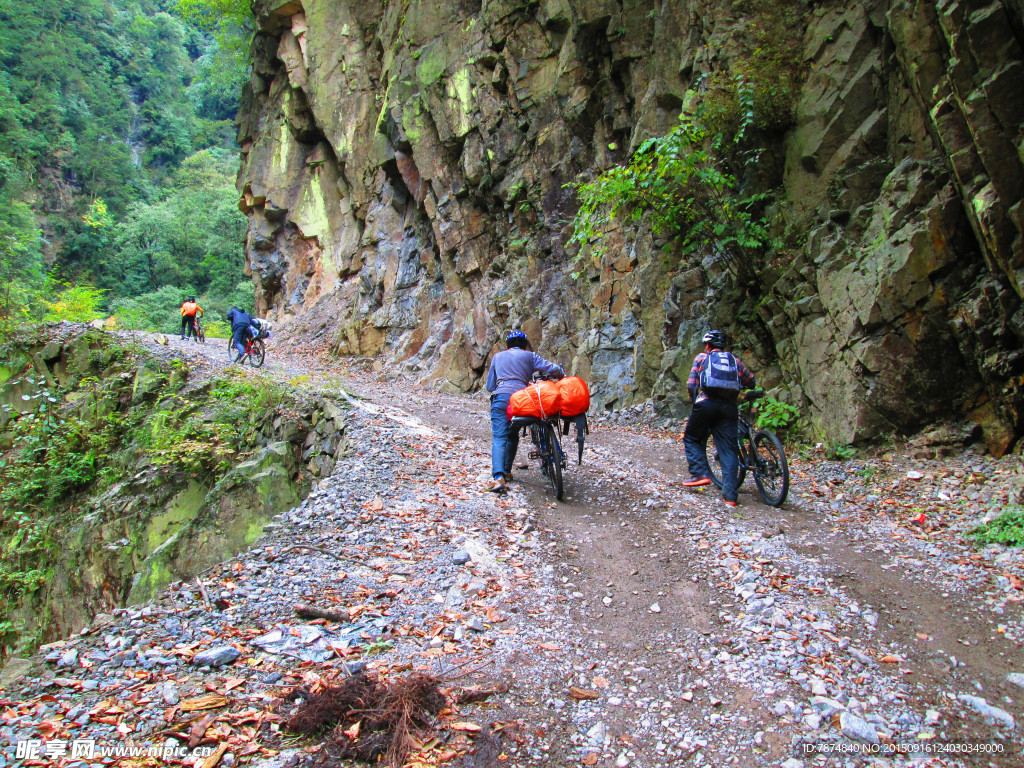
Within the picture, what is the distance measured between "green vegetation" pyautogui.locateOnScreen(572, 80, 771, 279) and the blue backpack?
13.8 feet

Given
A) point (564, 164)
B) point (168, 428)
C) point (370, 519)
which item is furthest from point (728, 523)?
point (564, 164)

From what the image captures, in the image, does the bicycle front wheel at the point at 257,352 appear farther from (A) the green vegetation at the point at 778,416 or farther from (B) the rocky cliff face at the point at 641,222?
(A) the green vegetation at the point at 778,416

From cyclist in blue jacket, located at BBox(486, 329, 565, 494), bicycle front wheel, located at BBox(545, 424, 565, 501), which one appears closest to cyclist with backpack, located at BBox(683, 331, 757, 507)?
bicycle front wheel, located at BBox(545, 424, 565, 501)

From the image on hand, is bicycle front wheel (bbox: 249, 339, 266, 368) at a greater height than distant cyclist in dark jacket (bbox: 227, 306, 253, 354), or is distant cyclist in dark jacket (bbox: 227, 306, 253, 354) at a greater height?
distant cyclist in dark jacket (bbox: 227, 306, 253, 354)

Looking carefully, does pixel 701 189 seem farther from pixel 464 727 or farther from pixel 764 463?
pixel 464 727

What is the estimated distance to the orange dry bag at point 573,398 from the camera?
6.32 meters

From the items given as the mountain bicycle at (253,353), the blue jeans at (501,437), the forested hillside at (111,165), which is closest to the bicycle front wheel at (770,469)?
the blue jeans at (501,437)

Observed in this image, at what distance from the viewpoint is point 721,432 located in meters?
6.25

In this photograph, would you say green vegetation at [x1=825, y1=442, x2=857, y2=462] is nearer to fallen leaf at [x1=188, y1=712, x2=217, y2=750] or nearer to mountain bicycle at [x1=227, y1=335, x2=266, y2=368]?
fallen leaf at [x1=188, y1=712, x2=217, y2=750]

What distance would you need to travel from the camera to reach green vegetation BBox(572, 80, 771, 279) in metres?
9.34

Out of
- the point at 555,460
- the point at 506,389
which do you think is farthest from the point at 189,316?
the point at 555,460

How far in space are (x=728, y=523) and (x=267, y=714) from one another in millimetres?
4429

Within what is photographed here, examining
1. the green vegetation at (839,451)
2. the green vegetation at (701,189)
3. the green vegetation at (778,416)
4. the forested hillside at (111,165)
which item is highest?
the forested hillside at (111,165)

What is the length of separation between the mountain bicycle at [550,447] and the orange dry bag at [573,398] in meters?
0.24
